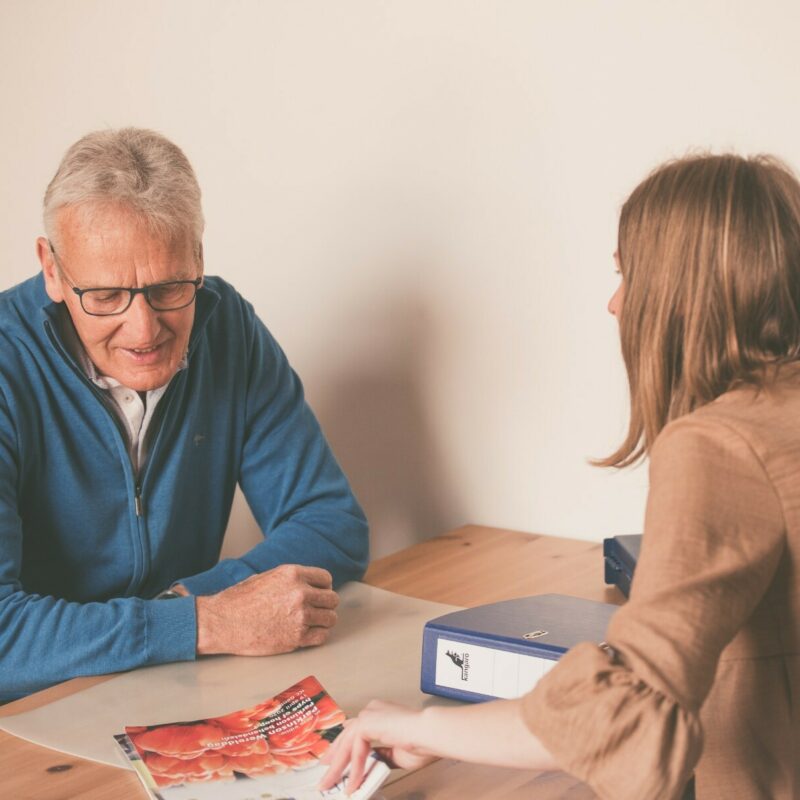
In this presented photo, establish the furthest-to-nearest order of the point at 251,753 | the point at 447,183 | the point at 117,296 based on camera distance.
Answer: the point at 447,183, the point at 117,296, the point at 251,753

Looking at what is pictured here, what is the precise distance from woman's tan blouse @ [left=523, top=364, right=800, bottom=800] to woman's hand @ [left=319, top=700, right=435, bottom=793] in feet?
0.45

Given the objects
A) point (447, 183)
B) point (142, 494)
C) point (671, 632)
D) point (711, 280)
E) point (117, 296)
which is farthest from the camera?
point (447, 183)

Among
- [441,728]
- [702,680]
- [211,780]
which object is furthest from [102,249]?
[702,680]

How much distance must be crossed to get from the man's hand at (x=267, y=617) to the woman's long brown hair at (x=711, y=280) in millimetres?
618

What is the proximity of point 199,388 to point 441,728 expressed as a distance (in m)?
0.96

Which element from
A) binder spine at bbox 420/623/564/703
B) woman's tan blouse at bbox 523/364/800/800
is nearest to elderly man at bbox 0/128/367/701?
binder spine at bbox 420/623/564/703

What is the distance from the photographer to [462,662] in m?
1.25

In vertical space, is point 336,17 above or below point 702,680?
above

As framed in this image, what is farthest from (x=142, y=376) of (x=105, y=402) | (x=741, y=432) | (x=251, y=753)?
(x=741, y=432)

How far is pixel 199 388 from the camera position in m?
1.75

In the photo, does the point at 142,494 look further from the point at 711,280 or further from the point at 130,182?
the point at 711,280

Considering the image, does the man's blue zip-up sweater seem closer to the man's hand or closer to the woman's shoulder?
the man's hand

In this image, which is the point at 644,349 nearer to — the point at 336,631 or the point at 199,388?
the point at 336,631

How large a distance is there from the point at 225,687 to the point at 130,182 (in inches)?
26.6
